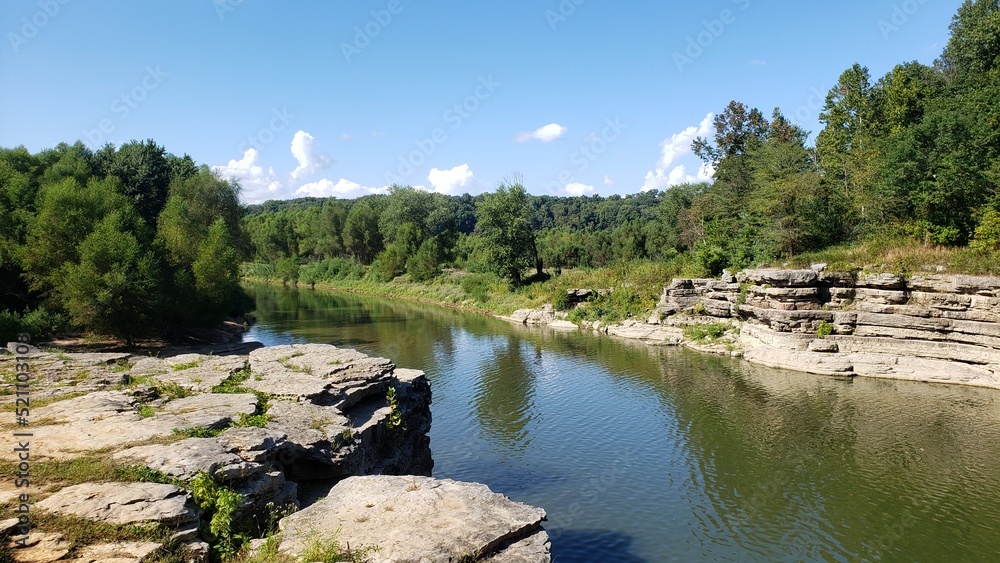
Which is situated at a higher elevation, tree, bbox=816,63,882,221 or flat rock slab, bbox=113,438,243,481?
tree, bbox=816,63,882,221

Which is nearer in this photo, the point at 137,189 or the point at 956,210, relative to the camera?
the point at 956,210

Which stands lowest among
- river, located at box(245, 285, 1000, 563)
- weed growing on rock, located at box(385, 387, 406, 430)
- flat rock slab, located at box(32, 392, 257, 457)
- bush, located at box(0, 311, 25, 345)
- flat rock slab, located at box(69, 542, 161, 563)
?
river, located at box(245, 285, 1000, 563)

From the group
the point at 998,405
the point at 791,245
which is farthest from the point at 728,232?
the point at 998,405

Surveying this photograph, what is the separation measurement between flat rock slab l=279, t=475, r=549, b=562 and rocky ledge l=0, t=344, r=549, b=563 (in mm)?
28

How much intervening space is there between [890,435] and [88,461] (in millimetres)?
22877

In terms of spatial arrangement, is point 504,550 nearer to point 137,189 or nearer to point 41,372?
point 41,372

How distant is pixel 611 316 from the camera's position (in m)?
43.4

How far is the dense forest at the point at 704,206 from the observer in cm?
2739

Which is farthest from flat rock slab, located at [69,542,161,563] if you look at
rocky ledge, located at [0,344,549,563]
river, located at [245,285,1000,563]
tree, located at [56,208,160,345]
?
tree, located at [56,208,160,345]

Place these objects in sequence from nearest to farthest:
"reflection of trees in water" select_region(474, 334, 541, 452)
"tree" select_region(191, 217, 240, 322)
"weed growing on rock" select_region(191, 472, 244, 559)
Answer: "weed growing on rock" select_region(191, 472, 244, 559), "reflection of trees in water" select_region(474, 334, 541, 452), "tree" select_region(191, 217, 240, 322)

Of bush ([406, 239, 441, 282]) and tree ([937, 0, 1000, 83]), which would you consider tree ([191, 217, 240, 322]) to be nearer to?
bush ([406, 239, 441, 282])

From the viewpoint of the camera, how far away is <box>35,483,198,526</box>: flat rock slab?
7648 mm

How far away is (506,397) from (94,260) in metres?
20.8

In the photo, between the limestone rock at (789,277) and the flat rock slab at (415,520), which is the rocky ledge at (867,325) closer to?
the limestone rock at (789,277)
